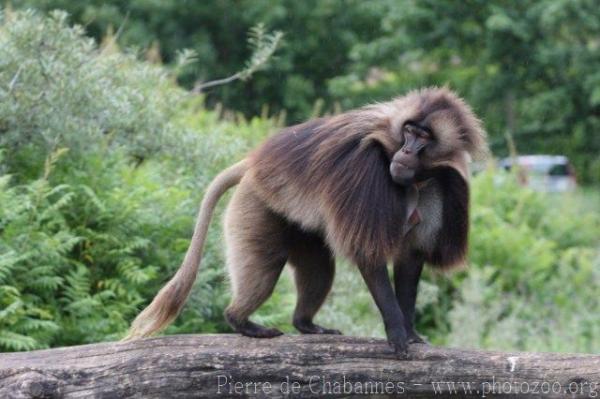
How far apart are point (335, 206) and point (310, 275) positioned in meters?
0.87

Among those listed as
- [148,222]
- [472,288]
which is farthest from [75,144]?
[472,288]

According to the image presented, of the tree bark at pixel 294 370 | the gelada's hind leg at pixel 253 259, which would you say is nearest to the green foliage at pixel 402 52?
the gelada's hind leg at pixel 253 259

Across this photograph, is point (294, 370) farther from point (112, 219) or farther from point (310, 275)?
point (112, 219)

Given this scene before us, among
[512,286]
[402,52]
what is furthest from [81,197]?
[402,52]

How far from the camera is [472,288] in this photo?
1075 cm

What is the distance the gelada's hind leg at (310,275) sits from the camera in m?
6.37

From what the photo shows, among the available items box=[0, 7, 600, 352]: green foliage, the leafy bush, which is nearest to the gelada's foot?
box=[0, 7, 600, 352]: green foliage

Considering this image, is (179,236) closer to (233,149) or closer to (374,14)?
(233,149)

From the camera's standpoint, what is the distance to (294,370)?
546cm

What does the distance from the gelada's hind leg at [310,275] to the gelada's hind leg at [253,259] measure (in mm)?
193

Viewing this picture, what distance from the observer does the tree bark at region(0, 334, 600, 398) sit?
5270mm

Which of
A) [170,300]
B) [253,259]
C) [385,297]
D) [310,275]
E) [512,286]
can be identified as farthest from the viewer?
[512,286]

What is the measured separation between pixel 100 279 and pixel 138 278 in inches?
18.2

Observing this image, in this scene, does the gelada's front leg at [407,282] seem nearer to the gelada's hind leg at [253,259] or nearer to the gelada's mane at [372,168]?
the gelada's mane at [372,168]
